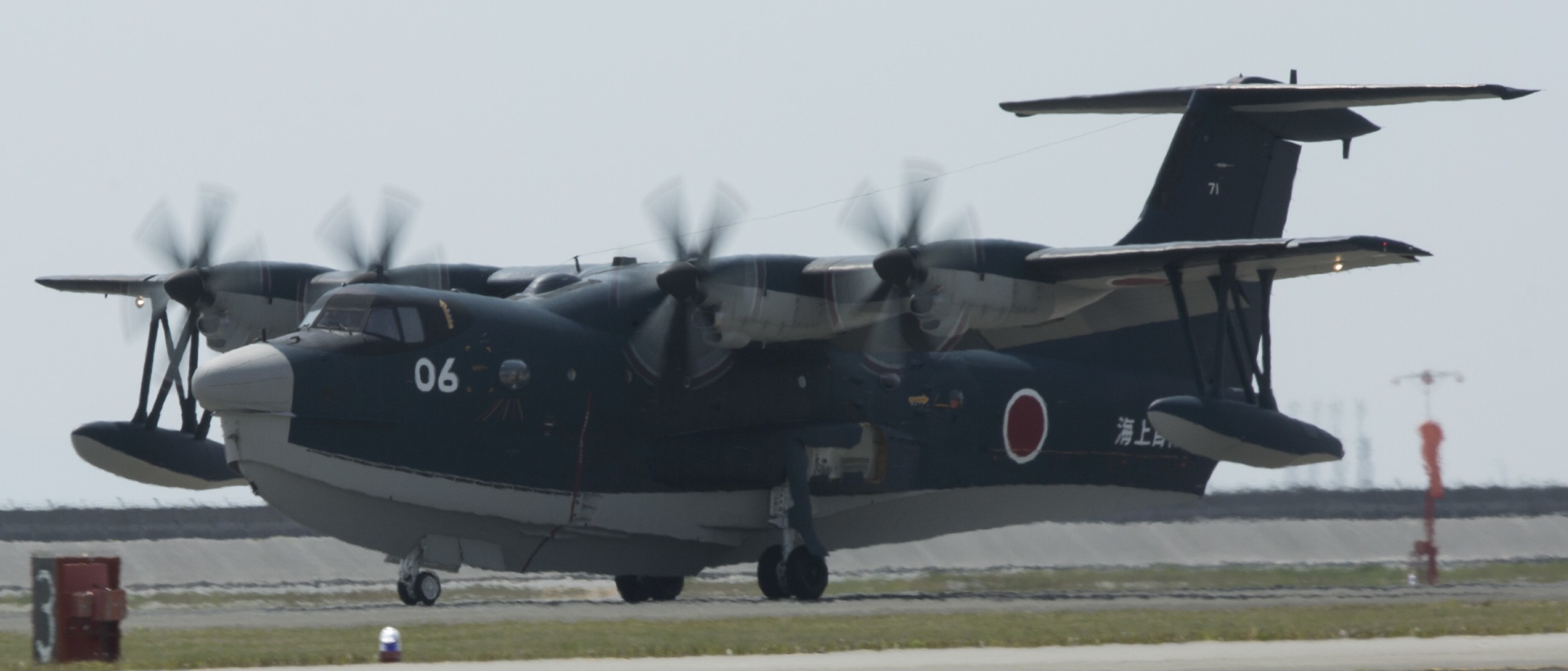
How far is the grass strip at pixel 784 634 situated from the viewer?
620 inches

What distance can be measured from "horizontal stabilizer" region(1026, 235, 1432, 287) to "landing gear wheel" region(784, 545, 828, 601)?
502 centimetres

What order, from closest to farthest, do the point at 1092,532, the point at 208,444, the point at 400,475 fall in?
the point at 400,475
the point at 208,444
the point at 1092,532

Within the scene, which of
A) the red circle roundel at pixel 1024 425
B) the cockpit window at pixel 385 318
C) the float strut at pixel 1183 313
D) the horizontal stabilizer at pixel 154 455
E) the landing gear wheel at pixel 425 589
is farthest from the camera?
the red circle roundel at pixel 1024 425

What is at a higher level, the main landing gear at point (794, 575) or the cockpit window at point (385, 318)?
the cockpit window at point (385, 318)

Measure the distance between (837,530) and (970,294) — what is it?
5228 millimetres

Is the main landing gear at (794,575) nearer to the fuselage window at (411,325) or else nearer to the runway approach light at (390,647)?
the fuselage window at (411,325)

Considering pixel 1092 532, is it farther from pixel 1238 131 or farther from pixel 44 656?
pixel 44 656

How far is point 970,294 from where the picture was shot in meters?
22.6

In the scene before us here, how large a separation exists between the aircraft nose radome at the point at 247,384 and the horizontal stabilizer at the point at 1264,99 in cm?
1285

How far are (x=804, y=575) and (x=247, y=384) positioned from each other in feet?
25.7

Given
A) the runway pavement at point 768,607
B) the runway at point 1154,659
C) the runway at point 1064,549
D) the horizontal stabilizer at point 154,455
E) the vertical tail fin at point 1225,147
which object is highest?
the vertical tail fin at point 1225,147

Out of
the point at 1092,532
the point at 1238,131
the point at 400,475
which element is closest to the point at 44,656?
the point at 400,475

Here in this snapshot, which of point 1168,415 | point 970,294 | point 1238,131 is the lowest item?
point 1168,415

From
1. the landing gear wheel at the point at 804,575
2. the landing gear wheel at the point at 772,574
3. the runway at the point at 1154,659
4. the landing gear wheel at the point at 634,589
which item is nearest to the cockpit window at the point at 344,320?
the landing gear wheel at the point at 634,589
